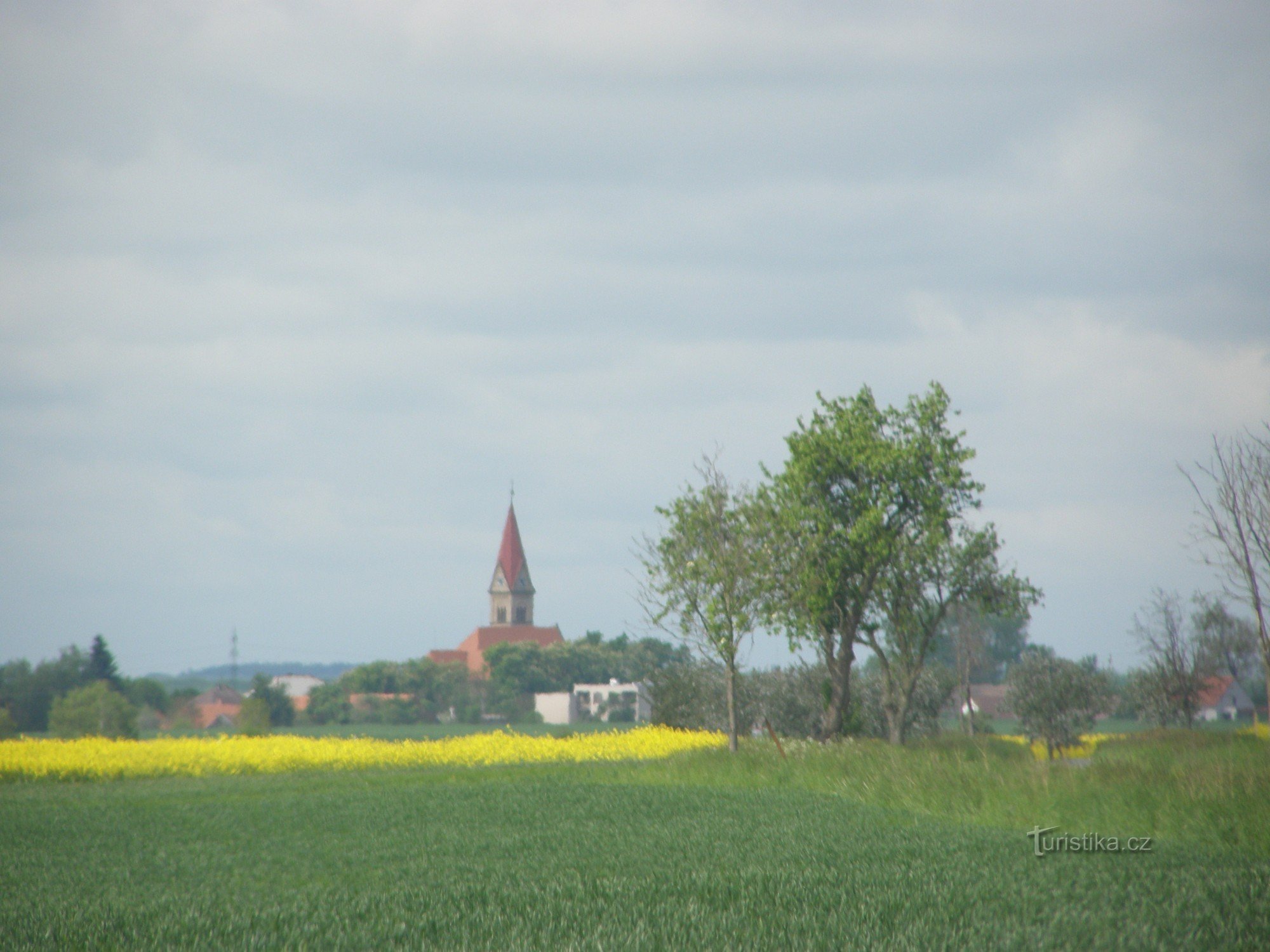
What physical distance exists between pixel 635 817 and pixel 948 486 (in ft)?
74.0

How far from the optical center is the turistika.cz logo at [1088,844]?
12.4 m

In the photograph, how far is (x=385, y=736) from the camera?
7569 centimetres

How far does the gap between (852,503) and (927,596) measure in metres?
5.36

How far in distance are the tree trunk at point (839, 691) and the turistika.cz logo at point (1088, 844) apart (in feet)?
75.9

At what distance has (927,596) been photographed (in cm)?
3831

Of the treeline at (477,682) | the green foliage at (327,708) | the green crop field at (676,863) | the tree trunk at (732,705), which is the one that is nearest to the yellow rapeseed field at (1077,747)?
the tree trunk at (732,705)

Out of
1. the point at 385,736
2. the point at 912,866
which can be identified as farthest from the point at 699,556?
the point at 385,736

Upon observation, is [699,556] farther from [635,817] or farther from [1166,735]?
[1166,735]

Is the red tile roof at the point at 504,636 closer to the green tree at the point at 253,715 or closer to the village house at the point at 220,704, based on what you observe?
the village house at the point at 220,704

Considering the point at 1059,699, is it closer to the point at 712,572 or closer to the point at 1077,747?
the point at 1077,747

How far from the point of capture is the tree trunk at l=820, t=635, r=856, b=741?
120 feet

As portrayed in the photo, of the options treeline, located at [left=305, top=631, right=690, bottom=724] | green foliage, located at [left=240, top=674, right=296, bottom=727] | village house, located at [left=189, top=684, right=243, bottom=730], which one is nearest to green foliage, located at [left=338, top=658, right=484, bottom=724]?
treeline, located at [left=305, top=631, right=690, bottom=724]

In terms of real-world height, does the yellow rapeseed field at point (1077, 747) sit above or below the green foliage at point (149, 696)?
below

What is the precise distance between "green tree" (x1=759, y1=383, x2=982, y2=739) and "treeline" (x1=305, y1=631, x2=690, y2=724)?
54.5m
